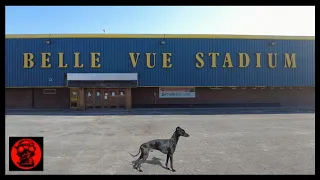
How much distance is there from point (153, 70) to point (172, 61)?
2152 millimetres

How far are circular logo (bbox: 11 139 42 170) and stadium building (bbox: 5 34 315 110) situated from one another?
535 inches

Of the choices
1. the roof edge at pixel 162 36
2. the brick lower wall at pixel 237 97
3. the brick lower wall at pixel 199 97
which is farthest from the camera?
the brick lower wall at pixel 237 97

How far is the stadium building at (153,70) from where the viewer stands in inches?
746

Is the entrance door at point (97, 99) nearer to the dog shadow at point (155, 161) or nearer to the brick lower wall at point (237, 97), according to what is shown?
the brick lower wall at point (237, 97)

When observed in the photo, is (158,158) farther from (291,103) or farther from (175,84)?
(291,103)

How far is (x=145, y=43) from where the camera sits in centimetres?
1967

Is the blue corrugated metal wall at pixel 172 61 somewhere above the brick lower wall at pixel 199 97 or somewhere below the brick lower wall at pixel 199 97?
above

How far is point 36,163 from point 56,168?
1.69ft

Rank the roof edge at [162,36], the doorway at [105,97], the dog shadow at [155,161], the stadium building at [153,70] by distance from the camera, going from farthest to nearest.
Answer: the doorway at [105,97] < the roof edge at [162,36] < the stadium building at [153,70] < the dog shadow at [155,161]

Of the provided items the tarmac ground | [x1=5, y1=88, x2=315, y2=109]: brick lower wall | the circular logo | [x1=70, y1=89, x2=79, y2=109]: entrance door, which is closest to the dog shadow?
the tarmac ground

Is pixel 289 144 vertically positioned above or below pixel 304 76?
below

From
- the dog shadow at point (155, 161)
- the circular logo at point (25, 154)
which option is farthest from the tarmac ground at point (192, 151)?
the circular logo at point (25, 154)

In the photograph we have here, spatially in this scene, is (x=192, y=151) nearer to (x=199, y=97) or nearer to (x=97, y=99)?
(x=199, y=97)

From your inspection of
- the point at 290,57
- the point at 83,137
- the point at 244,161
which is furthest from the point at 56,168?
the point at 290,57
